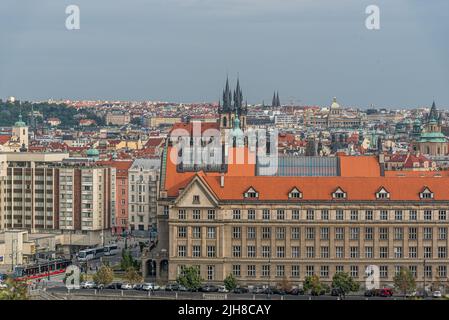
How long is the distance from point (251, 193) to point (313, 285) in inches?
131

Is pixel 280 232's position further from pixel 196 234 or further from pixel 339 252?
pixel 196 234

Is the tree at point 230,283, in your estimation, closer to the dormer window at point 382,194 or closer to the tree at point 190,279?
the tree at point 190,279

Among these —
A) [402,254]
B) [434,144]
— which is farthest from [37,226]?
[434,144]

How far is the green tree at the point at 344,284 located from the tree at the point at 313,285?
38 cm

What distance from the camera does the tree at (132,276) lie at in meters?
35.1

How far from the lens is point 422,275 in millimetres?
34719

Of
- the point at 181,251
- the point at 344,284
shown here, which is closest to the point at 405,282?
the point at 344,284

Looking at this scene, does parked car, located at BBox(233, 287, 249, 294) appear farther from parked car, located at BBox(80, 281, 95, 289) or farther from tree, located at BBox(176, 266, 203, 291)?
parked car, located at BBox(80, 281, 95, 289)

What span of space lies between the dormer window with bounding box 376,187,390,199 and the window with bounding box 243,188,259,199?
3.05 meters

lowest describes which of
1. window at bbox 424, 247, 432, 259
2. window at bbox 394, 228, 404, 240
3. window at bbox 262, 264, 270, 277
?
window at bbox 262, 264, 270, 277

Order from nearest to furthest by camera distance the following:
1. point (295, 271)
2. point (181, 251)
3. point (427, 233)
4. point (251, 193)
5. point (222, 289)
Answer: point (222, 289)
point (427, 233)
point (295, 271)
point (251, 193)
point (181, 251)

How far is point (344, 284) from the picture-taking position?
3309cm

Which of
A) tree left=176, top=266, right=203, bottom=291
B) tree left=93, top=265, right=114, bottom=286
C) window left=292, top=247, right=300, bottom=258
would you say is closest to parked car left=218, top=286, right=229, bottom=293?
tree left=176, top=266, right=203, bottom=291

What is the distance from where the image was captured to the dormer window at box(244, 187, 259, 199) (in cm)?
3509
